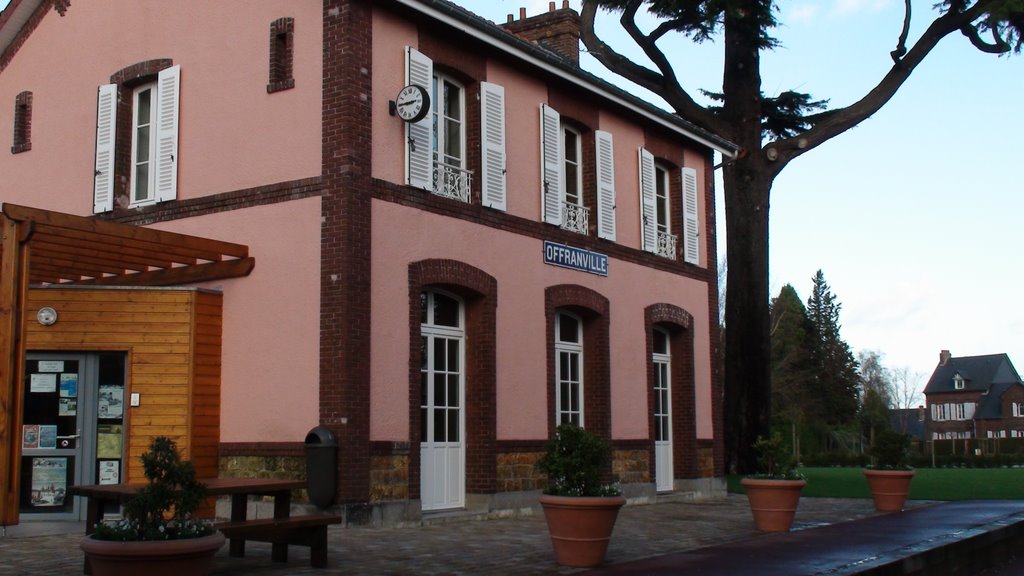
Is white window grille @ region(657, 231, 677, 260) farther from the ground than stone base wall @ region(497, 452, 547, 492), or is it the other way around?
white window grille @ region(657, 231, 677, 260)

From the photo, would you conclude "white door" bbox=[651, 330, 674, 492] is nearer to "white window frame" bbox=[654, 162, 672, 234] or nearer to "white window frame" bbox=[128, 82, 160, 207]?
"white window frame" bbox=[654, 162, 672, 234]

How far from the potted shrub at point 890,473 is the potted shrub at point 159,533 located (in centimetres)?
Result: 1107

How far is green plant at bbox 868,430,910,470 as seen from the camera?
50.1ft

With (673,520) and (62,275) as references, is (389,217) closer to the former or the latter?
(62,275)

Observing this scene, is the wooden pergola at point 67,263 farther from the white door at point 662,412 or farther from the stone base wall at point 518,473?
the white door at point 662,412

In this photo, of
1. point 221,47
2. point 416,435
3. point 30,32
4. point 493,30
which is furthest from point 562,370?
point 30,32

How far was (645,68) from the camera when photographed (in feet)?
80.6

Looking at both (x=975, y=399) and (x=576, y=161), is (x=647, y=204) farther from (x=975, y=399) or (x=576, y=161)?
(x=975, y=399)

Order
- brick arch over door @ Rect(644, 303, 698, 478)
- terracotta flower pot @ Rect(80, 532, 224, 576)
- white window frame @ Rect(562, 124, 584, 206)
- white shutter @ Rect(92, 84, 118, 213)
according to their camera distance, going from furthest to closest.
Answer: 1. brick arch over door @ Rect(644, 303, 698, 478)
2. white window frame @ Rect(562, 124, 584, 206)
3. white shutter @ Rect(92, 84, 118, 213)
4. terracotta flower pot @ Rect(80, 532, 224, 576)

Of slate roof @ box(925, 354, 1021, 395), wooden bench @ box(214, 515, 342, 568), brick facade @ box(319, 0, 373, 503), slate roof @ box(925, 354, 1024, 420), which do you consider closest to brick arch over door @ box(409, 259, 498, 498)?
brick facade @ box(319, 0, 373, 503)

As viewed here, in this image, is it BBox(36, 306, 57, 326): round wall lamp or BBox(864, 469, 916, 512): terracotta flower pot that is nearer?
BBox(36, 306, 57, 326): round wall lamp

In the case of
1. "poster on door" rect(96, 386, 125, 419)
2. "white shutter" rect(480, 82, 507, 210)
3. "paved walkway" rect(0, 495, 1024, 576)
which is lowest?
"paved walkway" rect(0, 495, 1024, 576)

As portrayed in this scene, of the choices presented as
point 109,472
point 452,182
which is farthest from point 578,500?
point 109,472

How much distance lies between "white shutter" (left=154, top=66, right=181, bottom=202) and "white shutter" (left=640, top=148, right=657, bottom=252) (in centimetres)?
763
